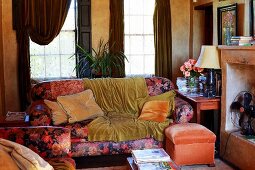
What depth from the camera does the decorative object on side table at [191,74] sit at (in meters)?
5.14

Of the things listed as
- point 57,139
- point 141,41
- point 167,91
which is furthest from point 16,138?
point 141,41

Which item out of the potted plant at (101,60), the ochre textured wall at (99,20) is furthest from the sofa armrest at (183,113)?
the ochre textured wall at (99,20)

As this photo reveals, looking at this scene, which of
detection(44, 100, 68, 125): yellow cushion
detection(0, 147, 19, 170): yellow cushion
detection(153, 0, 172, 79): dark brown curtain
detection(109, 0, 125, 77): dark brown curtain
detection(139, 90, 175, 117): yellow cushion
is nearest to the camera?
detection(0, 147, 19, 170): yellow cushion

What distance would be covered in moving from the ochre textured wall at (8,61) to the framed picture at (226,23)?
134 inches

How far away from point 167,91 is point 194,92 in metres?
0.47

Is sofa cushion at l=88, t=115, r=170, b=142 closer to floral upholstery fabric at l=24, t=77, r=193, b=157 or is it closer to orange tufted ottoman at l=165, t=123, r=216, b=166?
floral upholstery fabric at l=24, t=77, r=193, b=157

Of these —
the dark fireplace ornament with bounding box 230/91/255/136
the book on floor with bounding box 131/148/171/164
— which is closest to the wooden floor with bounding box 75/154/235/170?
the dark fireplace ornament with bounding box 230/91/255/136

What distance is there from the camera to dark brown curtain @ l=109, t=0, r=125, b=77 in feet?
21.5

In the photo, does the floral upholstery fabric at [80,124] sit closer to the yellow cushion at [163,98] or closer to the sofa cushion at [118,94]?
the yellow cushion at [163,98]

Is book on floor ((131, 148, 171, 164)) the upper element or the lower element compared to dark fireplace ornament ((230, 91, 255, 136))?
lower

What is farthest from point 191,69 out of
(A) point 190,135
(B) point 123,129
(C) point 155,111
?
(B) point 123,129

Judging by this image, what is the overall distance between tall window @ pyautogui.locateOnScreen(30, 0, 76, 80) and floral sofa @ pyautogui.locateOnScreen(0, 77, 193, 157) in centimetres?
181

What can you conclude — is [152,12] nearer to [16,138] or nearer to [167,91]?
[167,91]

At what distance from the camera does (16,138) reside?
3115mm
